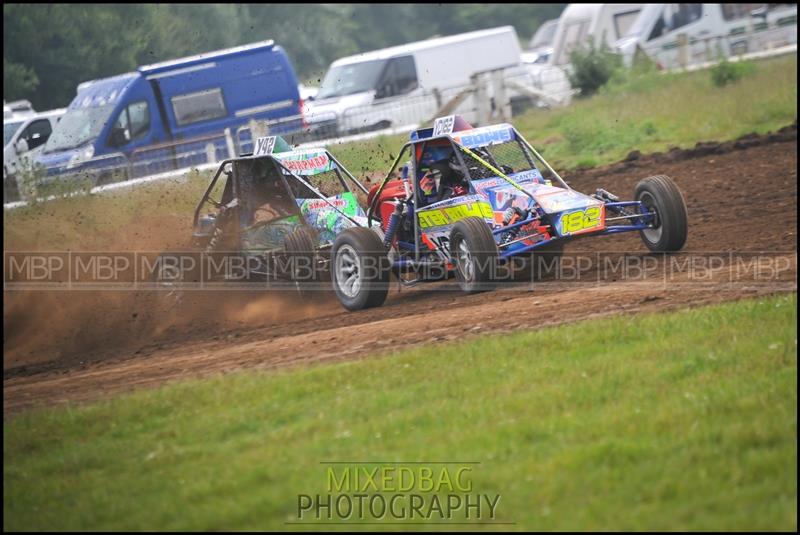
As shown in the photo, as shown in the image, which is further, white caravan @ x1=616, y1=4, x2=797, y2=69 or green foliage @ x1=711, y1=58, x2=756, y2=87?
white caravan @ x1=616, y1=4, x2=797, y2=69

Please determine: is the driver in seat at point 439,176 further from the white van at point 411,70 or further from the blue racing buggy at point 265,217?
the white van at point 411,70

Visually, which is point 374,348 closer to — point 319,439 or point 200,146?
point 319,439

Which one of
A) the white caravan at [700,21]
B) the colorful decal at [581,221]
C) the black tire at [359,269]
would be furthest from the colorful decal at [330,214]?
the white caravan at [700,21]

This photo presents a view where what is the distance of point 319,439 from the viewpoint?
5637 millimetres

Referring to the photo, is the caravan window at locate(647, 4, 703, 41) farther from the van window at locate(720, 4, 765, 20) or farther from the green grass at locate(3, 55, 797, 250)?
the green grass at locate(3, 55, 797, 250)

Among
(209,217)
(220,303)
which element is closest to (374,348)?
(220,303)

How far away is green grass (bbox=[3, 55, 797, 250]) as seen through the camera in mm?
14555

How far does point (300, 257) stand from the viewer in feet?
34.4

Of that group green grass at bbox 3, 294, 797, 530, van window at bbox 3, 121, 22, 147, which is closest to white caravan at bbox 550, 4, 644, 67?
van window at bbox 3, 121, 22, 147

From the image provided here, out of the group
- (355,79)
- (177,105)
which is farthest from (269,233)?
(355,79)

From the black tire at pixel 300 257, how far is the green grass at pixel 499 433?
3439mm

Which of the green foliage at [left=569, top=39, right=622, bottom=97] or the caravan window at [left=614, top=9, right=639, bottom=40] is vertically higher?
the caravan window at [left=614, top=9, right=639, bottom=40]

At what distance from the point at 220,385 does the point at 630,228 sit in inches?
166
